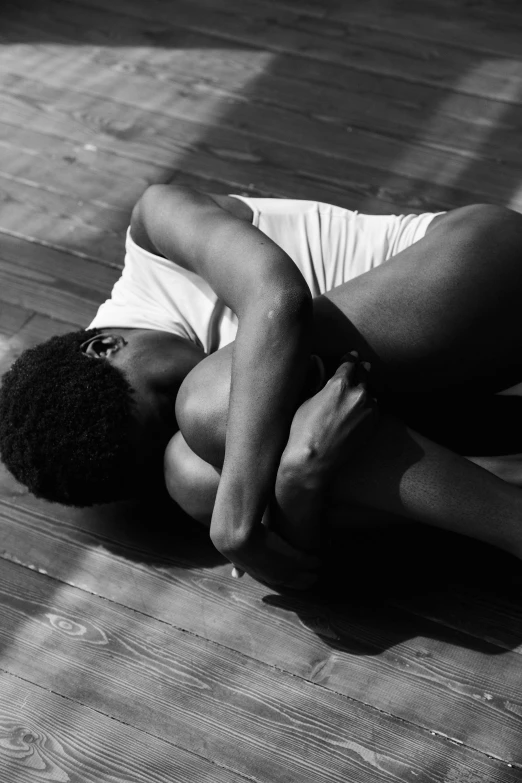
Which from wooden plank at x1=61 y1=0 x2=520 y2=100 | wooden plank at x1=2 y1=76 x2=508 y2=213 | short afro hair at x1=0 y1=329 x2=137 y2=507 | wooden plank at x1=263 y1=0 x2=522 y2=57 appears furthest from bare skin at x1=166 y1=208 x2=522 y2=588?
wooden plank at x1=263 y1=0 x2=522 y2=57

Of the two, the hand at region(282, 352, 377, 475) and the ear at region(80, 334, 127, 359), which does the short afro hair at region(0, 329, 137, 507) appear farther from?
the hand at region(282, 352, 377, 475)

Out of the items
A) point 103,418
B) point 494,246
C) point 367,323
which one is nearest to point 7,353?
point 103,418

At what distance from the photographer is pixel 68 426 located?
142 cm

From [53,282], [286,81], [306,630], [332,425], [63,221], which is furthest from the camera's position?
[286,81]

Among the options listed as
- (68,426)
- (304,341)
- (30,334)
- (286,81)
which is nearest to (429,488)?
(304,341)

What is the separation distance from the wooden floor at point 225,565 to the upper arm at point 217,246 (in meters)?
0.44

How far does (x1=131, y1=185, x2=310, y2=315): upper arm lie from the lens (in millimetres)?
1336

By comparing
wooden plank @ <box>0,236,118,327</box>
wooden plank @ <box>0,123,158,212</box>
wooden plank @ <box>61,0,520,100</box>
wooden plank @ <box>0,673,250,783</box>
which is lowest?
wooden plank @ <box>0,673,250,783</box>

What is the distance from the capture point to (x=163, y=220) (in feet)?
4.94

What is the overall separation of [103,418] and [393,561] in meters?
0.53

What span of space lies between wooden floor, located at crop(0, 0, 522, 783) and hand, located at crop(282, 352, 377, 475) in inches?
9.8

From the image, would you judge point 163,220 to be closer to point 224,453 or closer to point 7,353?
point 224,453

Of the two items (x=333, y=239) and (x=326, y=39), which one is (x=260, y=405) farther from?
(x=326, y=39)

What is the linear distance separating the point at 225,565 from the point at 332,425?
16.9 inches
